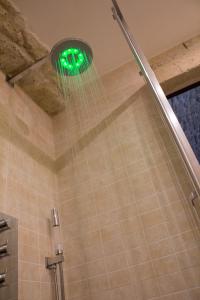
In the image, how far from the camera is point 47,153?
1653mm

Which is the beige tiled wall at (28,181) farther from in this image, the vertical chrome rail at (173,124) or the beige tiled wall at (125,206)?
the vertical chrome rail at (173,124)

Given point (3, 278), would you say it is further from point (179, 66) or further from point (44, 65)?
point (179, 66)

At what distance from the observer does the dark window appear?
5.92 feet

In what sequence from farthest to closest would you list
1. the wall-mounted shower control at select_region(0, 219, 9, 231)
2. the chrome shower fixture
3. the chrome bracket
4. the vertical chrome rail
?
the chrome shower fixture
the chrome bracket
the wall-mounted shower control at select_region(0, 219, 9, 231)
the vertical chrome rail

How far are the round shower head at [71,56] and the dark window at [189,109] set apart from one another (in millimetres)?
701

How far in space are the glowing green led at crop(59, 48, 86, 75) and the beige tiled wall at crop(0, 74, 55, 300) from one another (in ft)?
1.36

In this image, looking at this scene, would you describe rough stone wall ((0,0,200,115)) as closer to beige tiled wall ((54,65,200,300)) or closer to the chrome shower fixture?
beige tiled wall ((54,65,200,300))

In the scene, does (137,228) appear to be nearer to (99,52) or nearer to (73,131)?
(73,131)

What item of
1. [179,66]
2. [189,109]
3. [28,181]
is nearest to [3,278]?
[28,181]

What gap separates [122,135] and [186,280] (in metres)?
0.83

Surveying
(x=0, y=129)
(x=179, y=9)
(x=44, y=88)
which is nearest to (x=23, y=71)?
(x=44, y=88)

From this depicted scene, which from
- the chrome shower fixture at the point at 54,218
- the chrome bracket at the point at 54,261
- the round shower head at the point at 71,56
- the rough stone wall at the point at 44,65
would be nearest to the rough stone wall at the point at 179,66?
the rough stone wall at the point at 44,65

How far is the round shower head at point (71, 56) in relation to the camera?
1.32 m

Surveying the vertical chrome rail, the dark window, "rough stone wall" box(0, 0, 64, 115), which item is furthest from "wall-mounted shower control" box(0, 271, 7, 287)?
the dark window
